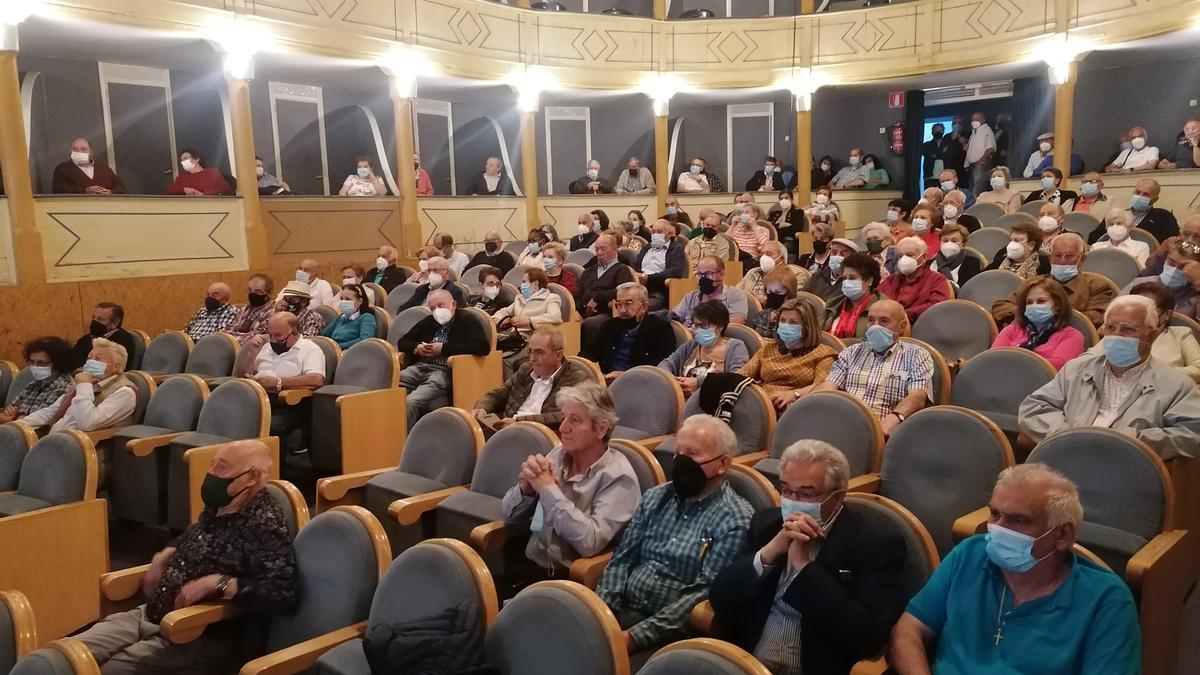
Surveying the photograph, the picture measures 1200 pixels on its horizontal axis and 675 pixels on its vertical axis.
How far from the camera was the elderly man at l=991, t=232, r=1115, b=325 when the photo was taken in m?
4.04

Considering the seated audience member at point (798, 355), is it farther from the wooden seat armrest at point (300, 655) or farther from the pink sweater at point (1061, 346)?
the wooden seat armrest at point (300, 655)

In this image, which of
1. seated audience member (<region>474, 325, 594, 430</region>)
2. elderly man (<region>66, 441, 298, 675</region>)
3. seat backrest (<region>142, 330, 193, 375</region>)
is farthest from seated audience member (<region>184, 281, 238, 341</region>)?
elderly man (<region>66, 441, 298, 675</region>)

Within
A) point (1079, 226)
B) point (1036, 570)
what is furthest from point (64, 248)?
A: point (1079, 226)

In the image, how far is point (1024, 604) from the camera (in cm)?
162

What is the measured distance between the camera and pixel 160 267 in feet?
24.4

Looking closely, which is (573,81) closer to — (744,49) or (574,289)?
(744,49)

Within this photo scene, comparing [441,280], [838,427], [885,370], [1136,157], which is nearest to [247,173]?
[441,280]

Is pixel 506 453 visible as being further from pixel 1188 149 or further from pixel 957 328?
pixel 1188 149

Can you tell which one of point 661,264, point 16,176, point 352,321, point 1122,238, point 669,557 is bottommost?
point 669,557

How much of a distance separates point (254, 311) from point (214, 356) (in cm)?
90

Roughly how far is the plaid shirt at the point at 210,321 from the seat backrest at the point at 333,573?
158 inches

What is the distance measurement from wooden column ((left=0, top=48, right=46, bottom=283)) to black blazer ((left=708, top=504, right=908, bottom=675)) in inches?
263

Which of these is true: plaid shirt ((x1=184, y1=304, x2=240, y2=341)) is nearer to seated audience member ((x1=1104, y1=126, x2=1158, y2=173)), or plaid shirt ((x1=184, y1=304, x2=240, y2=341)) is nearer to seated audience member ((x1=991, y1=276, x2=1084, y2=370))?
seated audience member ((x1=991, y1=276, x2=1084, y2=370))

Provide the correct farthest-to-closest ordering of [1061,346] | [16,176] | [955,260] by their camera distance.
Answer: [16,176] → [955,260] → [1061,346]
